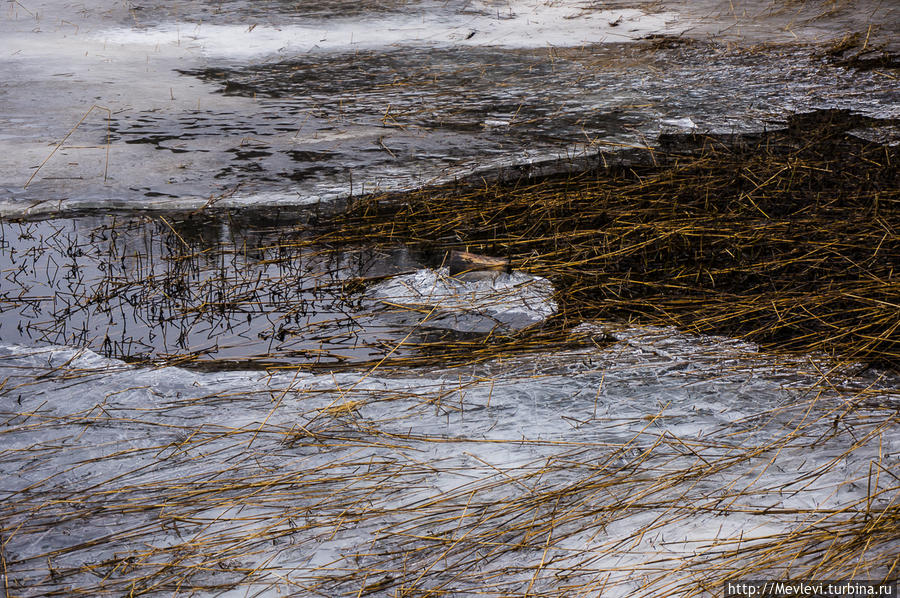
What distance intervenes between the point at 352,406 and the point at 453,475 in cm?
46

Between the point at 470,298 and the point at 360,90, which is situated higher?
the point at 360,90

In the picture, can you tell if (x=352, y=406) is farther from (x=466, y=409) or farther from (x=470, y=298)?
(x=470, y=298)

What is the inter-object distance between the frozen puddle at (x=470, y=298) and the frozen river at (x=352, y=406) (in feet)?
0.04

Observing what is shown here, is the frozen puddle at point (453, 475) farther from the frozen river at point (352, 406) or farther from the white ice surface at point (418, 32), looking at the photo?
the white ice surface at point (418, 32)

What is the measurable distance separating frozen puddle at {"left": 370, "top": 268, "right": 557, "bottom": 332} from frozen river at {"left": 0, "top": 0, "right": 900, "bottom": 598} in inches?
0.5

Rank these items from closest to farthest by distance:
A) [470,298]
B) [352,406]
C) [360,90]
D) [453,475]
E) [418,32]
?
[453,475], [352,406], [470,298], [360,90], [418,32]

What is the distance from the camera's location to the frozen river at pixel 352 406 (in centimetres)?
186

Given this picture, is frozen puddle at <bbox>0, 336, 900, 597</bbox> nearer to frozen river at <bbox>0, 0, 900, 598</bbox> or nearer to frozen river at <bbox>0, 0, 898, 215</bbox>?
frozen river at <bbox>0, 0, 900, 598</bbox>

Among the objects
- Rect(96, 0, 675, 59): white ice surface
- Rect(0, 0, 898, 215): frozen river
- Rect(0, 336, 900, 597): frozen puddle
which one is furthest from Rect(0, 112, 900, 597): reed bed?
Rect(96, 0, 675, 59): white ice surface

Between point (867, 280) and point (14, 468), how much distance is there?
316 centimetres

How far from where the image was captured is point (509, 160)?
4664 mm

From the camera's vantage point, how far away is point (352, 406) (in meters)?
2.43

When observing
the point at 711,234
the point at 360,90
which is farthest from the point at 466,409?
the point at 360,90

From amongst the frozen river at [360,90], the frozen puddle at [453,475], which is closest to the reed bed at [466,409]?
the frozen puddle at [453,475]
